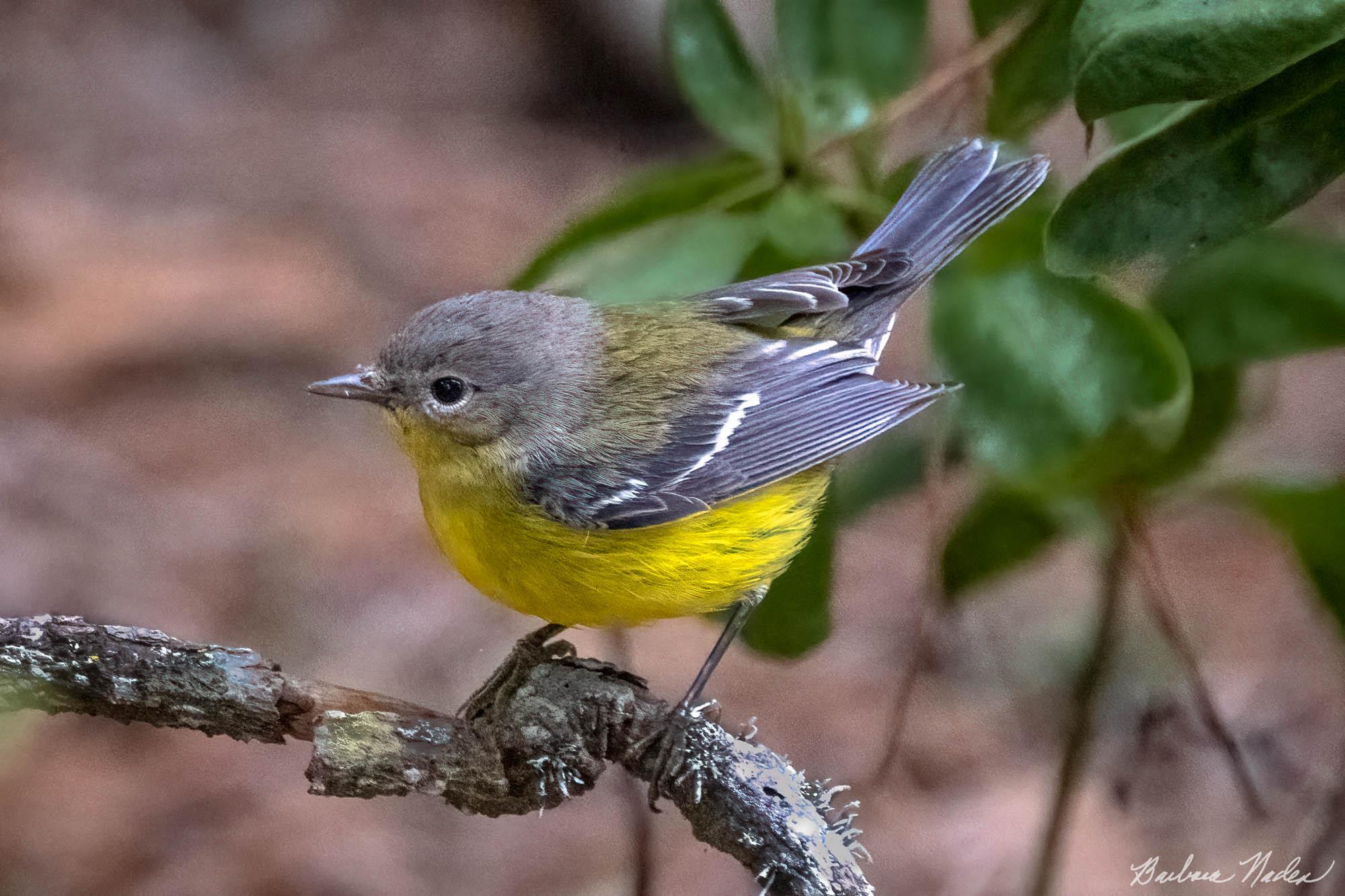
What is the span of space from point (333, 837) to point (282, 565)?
874mm

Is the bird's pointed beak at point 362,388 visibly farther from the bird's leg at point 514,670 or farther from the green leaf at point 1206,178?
the green leaf at point 1206,178

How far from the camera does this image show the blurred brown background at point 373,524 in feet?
9.97

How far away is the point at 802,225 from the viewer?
7.10ft

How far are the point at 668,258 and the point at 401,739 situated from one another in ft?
2.84

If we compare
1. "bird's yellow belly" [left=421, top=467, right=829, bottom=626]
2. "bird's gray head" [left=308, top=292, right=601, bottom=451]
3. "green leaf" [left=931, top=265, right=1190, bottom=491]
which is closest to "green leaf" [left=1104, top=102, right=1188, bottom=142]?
"green leaf" [left=931, top=265, right=1190, bottom=491]

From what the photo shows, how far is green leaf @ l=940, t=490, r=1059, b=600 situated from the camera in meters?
2.41

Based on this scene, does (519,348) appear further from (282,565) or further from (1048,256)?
(282,565)

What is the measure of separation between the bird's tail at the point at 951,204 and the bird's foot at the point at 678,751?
0.92m

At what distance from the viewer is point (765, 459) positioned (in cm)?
224

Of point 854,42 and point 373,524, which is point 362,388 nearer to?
point 854,42

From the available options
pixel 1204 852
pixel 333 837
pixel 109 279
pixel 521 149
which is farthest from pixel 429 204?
pixel 1204 852

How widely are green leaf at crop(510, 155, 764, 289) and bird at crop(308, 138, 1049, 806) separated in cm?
17
